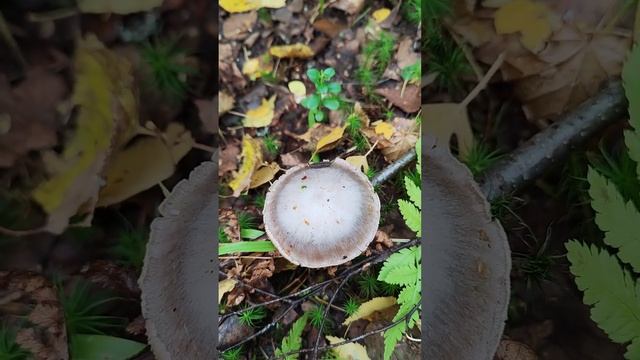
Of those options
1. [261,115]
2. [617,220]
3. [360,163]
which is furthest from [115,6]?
[617,220]

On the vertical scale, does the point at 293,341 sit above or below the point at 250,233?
below

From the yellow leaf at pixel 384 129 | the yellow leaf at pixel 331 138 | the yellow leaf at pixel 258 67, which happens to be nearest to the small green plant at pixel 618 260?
the yellow leaf at pixel 384 129

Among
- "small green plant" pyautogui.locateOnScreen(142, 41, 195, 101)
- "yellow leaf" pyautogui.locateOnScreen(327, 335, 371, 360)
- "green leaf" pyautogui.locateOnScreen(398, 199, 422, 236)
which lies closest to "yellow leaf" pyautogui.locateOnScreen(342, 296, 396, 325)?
"yellow leaf" pyautogui.locateOnScreen(327, 335, 371, 360)

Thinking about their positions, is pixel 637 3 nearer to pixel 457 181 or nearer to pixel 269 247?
pixel 457 181

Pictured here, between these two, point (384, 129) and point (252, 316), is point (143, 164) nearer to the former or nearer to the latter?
point (252, 316)

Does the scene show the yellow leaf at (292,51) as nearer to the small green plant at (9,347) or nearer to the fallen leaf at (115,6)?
the fallen leaf at (115,6)

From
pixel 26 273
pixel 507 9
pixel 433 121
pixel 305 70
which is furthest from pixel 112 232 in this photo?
pixel 507 9

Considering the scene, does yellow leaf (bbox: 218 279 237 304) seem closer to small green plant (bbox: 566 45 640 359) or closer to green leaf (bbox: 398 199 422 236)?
green leaf (bbox: 398 199 422 236)
